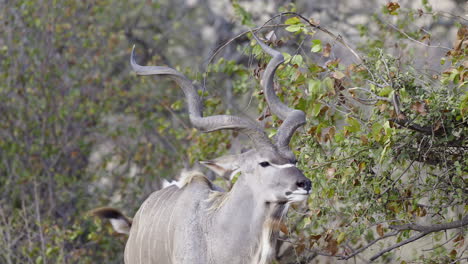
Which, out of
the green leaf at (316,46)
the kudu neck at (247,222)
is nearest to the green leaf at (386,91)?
the green leaf at (316,46)

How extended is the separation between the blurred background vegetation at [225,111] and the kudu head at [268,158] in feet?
0.38

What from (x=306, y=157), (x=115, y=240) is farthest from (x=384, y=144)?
(x=115, y=240)

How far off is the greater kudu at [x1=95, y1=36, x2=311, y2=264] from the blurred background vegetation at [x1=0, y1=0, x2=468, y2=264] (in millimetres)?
179

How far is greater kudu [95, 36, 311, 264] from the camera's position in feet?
9.03

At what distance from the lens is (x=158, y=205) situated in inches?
141

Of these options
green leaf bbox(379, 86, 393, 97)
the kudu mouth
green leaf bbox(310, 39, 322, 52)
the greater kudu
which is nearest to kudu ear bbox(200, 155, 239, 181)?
the greater kudu

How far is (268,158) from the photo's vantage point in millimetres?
2766

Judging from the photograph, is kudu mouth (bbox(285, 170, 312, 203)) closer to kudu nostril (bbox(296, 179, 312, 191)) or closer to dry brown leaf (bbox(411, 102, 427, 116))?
kudu nostril (bbox(296, 179, 312, 191))

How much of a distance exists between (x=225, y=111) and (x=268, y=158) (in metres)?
2.36

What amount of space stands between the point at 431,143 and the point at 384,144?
0.62 feet

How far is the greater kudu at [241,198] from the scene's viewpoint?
2752 millimetres

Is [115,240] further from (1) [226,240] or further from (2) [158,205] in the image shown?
(1) [226,240]

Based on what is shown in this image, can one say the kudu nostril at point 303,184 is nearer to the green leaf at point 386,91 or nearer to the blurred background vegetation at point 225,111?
the blurred background vegetation at point 225,111

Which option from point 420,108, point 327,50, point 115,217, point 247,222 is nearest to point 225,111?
point 115,217
